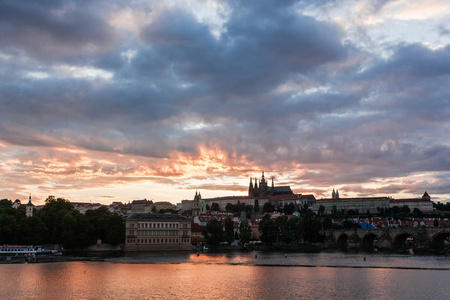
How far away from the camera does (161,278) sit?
53.9 metres

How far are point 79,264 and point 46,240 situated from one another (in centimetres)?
3461

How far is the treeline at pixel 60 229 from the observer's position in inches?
3787

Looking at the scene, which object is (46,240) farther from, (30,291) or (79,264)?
(30,291)

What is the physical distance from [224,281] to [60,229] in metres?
61.1

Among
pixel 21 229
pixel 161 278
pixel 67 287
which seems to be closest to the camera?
pixel 67 287

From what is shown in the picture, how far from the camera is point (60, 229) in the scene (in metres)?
102

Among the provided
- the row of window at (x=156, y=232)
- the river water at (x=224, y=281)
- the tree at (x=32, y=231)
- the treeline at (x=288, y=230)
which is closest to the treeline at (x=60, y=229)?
the tree at (x=32, y=231)

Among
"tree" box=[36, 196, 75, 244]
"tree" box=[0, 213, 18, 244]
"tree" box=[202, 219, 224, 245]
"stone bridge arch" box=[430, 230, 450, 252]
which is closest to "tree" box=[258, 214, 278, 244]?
"tree" box=[202, 219, 224, 245]

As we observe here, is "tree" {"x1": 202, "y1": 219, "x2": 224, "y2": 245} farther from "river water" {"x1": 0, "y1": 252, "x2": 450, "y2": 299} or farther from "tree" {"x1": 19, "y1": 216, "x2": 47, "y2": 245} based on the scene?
"river water" {"x1": 0, "y1": 252, "x2": 450, "y2": 299}

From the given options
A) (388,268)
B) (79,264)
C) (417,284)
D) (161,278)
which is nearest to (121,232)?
(79,264)

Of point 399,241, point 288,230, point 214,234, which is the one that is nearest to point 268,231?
point 288,230

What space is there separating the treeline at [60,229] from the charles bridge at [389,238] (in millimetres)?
63424

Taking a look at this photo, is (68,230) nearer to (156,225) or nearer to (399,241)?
(156,225)

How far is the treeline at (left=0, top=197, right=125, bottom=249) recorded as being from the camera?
316 ft
